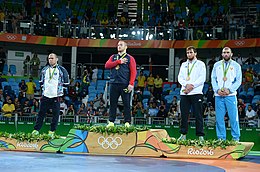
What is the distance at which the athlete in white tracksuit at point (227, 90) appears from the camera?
9.98m

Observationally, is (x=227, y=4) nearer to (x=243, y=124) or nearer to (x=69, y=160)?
(x=243, y=124)

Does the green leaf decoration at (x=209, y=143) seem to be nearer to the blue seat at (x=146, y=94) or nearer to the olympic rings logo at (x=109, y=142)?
the olympic rings logo at (x=109, y=142)

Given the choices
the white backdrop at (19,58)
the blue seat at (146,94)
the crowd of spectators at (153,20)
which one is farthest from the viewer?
the white backdrop at (19,58)

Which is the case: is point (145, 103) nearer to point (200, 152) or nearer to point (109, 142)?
point (109, 142)

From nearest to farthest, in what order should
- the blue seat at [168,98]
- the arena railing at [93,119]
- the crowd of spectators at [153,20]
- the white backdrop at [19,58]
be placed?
the arena railing at [93,119], the blue seat at [168,98], the crowd of spectators at [153,20], the white backdrop at [19,58]

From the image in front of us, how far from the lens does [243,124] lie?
53.5 feet

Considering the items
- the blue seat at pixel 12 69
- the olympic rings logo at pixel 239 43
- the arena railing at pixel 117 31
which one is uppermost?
the arena railing at pixel 117 31

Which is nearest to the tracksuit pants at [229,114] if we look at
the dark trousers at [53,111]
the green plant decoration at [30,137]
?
the green plant decoration at [30,137]

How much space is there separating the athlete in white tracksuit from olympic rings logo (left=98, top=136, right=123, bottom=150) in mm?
2092

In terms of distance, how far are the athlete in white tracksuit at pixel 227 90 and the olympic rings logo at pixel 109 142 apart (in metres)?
2.09

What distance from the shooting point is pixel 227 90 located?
9945mm

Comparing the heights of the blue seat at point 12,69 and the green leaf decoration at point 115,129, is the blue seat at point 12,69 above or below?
above

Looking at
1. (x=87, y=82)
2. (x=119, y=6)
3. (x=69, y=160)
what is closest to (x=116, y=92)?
(x=69, y=160)

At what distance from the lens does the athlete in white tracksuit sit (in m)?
9.98
